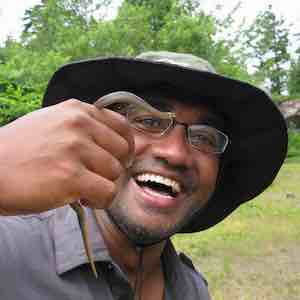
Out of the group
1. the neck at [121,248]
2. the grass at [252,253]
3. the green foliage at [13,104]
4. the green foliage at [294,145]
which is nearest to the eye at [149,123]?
the neck at [121,248]

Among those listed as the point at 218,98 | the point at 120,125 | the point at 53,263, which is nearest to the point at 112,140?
the point at 120,125

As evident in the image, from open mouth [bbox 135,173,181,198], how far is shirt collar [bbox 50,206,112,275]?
0.26 meters

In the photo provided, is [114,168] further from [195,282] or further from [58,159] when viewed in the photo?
[195,282]

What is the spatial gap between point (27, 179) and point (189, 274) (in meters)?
1.62

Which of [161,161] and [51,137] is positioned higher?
[51,137]

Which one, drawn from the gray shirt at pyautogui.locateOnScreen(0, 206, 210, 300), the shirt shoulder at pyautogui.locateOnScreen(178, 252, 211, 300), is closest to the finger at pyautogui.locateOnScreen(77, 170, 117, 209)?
the gray shirt at pyautogui.locateOnScreen(0, 206, 210, 300)

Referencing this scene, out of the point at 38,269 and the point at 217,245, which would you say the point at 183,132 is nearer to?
the point at 38,269

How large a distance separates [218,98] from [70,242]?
37.0 inches

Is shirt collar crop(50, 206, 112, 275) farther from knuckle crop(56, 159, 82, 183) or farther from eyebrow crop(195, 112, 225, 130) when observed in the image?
knuckle crop(56, 159, 82, 183)

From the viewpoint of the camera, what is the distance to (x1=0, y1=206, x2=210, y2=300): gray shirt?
1756 millimetres

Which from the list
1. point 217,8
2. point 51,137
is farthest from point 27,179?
point 217,8

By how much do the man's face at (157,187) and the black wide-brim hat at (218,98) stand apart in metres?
0.20

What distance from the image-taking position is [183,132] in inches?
86.1

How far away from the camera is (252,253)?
780cm
